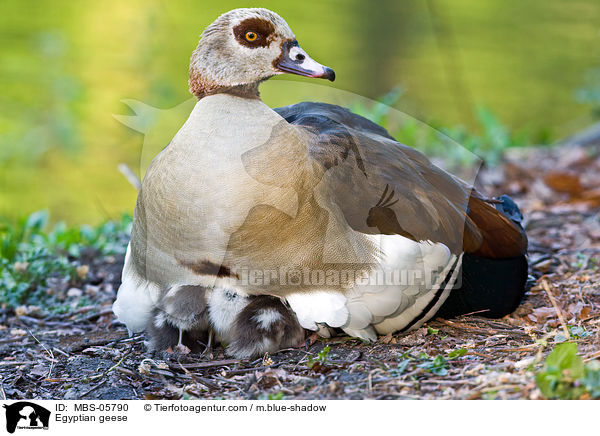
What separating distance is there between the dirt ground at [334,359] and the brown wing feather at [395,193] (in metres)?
0.41

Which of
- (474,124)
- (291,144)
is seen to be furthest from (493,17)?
(291,144)

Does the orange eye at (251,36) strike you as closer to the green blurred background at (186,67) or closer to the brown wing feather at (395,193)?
the brown wing feather at (395,193)

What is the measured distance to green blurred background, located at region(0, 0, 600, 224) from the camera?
789 cm

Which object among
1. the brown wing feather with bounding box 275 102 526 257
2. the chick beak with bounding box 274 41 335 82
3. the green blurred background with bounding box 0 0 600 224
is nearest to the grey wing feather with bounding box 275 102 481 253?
the brown wing feather with bounding box 275 102 526 257

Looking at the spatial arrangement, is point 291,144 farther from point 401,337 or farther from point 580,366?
point 580,366

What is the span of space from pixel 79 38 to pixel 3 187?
306 centimetres

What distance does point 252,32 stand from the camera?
3.07 meters

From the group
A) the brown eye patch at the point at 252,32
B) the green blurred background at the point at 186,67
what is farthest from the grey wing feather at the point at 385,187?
the green blurred background at the point at 186,67

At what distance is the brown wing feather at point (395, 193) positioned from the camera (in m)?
3.15
